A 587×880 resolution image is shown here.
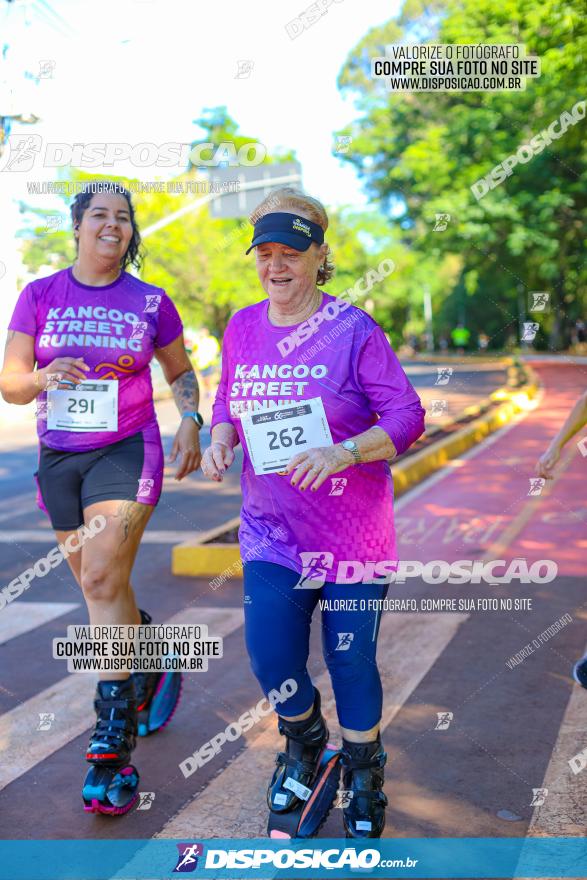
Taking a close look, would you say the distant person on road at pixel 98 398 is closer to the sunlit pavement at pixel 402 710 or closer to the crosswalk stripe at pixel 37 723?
the sunlit pavement at pixel 402 710

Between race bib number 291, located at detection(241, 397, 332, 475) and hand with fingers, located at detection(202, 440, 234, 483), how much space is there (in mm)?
101

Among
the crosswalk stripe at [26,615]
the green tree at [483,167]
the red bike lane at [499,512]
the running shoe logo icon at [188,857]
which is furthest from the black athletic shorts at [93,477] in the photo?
the green tree at [483,167]

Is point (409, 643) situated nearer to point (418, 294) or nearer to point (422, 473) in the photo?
point (422, 473)

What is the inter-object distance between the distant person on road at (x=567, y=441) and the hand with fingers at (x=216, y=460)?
136cm

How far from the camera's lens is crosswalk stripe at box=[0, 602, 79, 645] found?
6250 millimetres

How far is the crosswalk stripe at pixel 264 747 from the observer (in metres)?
3.55

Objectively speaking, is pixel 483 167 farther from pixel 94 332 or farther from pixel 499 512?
pixel 94 332

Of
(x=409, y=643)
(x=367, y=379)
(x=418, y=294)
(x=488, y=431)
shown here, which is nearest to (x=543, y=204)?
(x=488, y=431)

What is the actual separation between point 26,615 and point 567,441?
390 cm

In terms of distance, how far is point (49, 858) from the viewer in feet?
10.9

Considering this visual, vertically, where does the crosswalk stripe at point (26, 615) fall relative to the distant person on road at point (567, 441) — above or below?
below

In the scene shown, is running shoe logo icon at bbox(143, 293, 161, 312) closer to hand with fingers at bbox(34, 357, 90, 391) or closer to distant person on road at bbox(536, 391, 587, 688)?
hand with fingers at bbox(34, 357, 90, 391)

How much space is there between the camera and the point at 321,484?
3.26 meters

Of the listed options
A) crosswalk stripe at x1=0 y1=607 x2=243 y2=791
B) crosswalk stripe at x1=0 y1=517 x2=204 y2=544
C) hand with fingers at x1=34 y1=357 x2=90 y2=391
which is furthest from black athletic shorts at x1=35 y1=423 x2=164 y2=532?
crosswalk stripe at x1=0 y1=517 x2=204 y2=544
